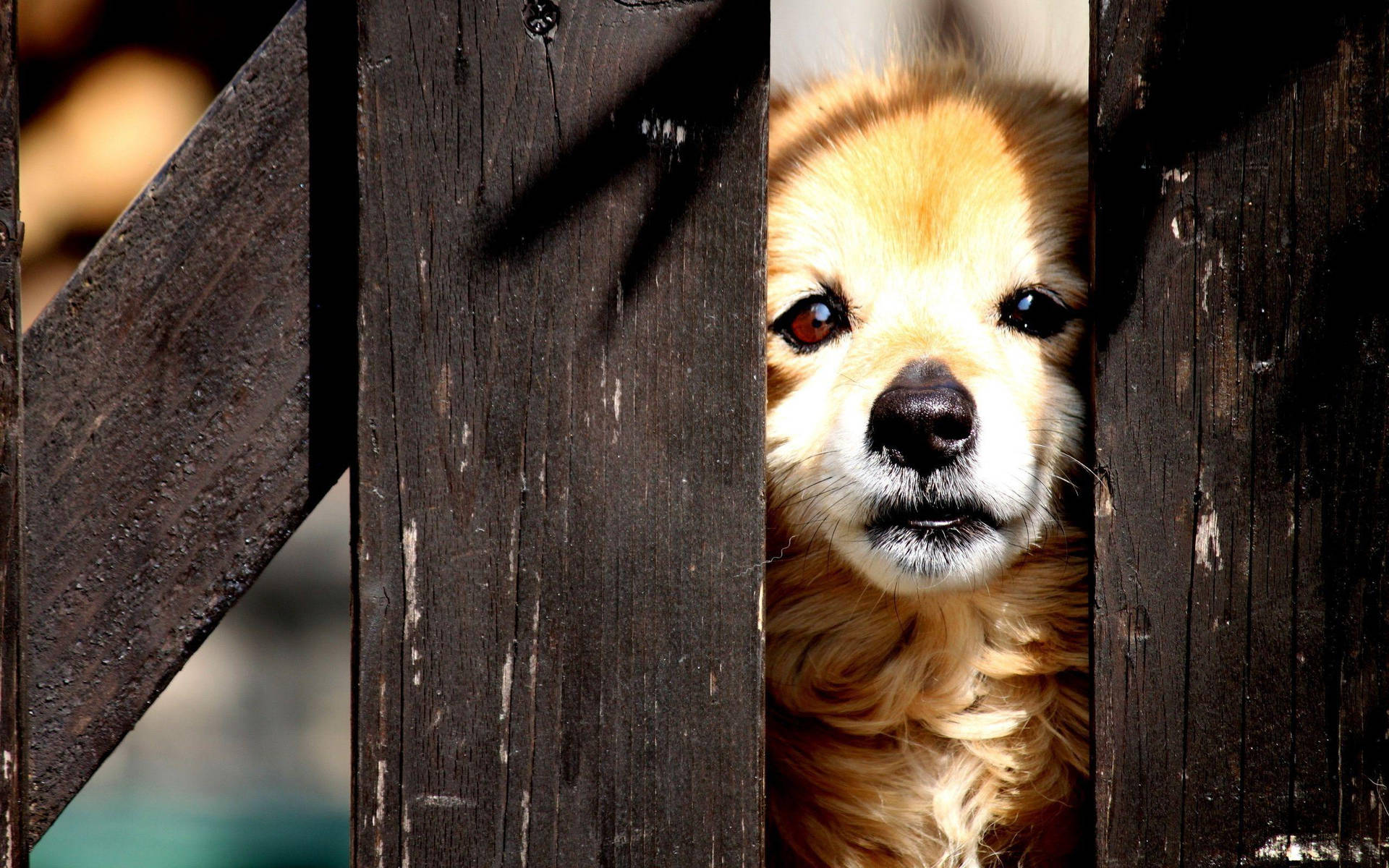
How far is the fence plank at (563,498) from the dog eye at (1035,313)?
2.75 feet

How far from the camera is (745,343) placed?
3.92ft

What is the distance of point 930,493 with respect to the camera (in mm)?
1673

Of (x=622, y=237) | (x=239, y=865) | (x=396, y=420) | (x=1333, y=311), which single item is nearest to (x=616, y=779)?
(x=396, y=420)

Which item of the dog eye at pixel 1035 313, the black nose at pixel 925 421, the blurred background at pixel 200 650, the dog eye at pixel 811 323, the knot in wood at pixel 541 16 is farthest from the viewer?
the blurred background at pixel 200 650

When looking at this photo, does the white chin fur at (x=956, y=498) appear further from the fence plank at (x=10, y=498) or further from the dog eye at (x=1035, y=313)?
the fence plank at (x=10, y=498)

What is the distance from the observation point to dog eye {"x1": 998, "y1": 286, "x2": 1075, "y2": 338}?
6.12 ft

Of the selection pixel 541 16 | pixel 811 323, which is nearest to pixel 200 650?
pixel 811 323

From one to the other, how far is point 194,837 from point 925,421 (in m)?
3.53

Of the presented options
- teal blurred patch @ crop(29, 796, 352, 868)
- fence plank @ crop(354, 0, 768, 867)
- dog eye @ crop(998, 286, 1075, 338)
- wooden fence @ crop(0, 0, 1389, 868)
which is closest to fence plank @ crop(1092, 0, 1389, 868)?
wooden fence @ crop(0, 0, 1389, 868)

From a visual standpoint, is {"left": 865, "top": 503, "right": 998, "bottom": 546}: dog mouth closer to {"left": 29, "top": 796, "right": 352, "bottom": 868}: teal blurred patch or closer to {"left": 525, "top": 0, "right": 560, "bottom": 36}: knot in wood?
{"left": 525, "top": 0, "right": 560, "bottom": 36}: knot in wood

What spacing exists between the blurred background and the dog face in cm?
265

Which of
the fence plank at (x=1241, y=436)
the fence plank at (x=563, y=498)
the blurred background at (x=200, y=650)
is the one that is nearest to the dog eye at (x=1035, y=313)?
the fence plank at (x=1241, y=436)

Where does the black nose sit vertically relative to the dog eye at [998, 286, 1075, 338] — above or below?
below

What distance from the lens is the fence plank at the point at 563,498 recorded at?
3.88ft
